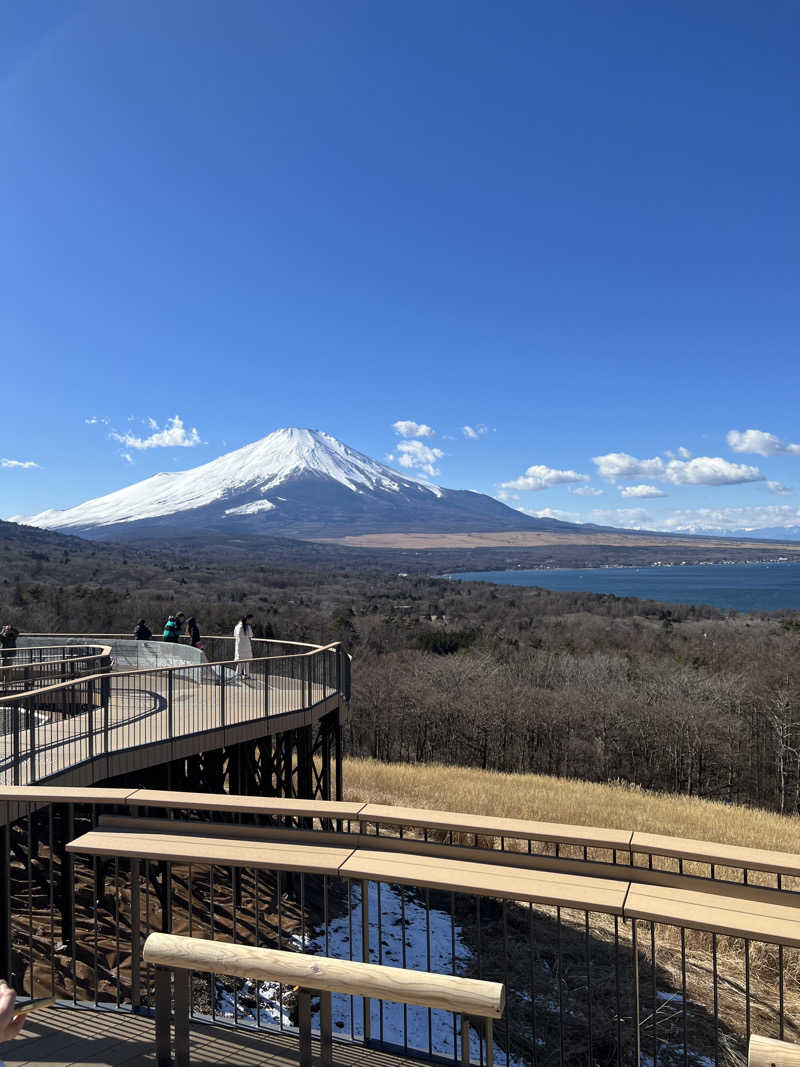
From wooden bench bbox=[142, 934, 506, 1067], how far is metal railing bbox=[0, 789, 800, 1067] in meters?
0.60

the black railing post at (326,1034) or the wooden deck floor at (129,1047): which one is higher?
the black railing post at (326,1034)

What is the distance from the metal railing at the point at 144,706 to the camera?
10398mm

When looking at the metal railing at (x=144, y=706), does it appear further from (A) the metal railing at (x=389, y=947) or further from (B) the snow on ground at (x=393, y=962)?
(B) the snow on ground at (x=393, y=962)

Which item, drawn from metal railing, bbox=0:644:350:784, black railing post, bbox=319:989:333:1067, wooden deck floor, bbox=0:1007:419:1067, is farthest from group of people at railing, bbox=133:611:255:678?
black railing post, bbox=319:989:333:1067

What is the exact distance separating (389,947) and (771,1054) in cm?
1314

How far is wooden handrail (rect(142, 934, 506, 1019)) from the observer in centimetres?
254

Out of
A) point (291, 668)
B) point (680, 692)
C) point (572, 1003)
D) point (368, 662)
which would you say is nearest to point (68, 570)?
point (368, 662)

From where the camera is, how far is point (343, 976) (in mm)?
2660

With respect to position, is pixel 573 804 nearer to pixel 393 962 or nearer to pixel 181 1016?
pixel 393 962

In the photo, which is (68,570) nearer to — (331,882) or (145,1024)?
(331,882)

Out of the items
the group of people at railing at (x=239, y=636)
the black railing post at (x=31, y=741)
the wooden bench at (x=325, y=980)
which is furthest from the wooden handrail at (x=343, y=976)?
the group of people at railing at (x=239, y=636)

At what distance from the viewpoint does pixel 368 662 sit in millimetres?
57469

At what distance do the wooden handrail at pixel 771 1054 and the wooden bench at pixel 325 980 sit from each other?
0.74 m

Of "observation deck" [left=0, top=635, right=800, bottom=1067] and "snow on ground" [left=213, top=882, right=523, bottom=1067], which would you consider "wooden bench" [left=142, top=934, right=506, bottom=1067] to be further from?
"snow on ground" [left=213, top=882, right=523, bottom=1067]
